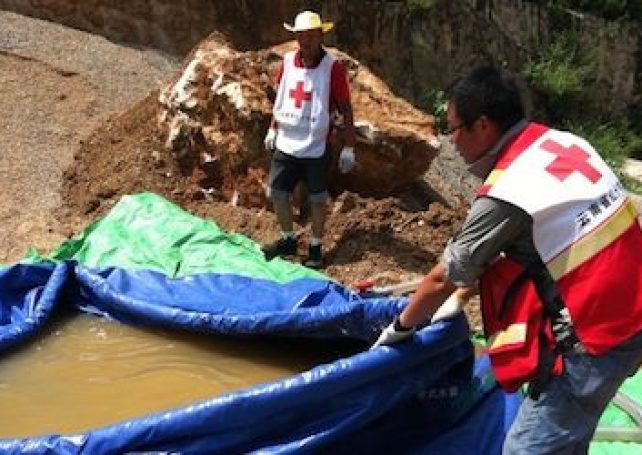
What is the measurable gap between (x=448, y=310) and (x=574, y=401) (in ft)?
2.54

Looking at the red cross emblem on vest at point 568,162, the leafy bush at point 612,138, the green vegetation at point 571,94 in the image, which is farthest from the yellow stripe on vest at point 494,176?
the green vegetation at point 571,94

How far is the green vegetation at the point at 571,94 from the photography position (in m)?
11.1

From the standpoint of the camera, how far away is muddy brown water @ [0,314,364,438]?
3.62 metres

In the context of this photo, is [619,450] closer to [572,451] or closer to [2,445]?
[572,451]

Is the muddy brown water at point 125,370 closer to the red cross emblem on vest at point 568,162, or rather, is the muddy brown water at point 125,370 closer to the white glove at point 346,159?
the white glove at point 346,159

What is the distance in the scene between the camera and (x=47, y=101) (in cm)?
711

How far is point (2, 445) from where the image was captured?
2963 millimetres

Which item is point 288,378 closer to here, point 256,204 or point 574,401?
point 574,401

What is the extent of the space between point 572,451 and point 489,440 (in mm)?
846

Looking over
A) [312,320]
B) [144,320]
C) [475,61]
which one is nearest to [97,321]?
[144,320]

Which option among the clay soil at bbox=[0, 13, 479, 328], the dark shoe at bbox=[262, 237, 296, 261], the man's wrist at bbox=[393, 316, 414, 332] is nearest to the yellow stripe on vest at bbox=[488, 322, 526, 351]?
the man's wrist at bbox=[393, 316, 414, 332]

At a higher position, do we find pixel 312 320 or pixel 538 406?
pixel 538 406

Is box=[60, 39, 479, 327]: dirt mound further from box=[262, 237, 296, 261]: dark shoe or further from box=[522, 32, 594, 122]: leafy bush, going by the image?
box=[522, 32, 594, 122]: leafy bush

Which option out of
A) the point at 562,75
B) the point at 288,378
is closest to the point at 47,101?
the point at 288,378
